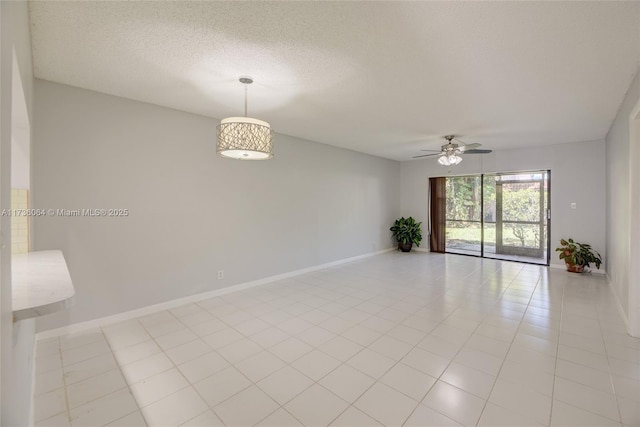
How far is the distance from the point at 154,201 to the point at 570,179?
24.0 ft

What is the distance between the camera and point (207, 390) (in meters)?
2.04

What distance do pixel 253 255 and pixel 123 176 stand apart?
206 centimetres

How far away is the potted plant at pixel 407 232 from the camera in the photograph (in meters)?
7.48

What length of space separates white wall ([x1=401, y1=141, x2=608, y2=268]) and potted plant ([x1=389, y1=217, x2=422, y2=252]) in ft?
6.71

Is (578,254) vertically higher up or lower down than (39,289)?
lower down

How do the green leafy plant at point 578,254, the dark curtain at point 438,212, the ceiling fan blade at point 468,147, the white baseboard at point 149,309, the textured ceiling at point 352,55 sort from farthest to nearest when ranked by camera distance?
1. the dark curtain at point 438,212
2. the green leafy plant at point 578,254
3. the ceiling fan blade at point 468,147
4. the white baseboard at point 149,309
5. the textured ceiling at point 352,55

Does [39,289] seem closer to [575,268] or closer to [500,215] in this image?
[575,268]

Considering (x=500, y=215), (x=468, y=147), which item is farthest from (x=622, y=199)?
(x=500, y=215)

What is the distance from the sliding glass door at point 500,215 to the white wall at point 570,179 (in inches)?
10.2

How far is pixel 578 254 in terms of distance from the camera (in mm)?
5137

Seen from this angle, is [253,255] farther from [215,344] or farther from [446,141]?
[446,141]

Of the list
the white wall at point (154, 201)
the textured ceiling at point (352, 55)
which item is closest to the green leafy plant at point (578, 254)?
the textured ceiling at point (352, 55)

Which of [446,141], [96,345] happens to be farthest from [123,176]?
[446,141]

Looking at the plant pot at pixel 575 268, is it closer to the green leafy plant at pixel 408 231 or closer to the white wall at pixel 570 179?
the white wall at pixel 570 179
